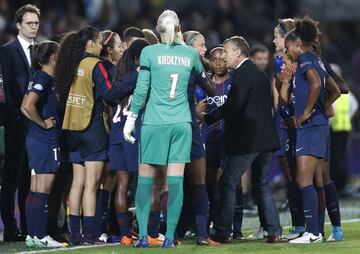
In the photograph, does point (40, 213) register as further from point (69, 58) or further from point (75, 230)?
point (69, 58)

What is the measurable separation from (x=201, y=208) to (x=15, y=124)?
2.41 m

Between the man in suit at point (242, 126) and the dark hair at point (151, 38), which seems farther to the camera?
the dark hair at point (151, 38)

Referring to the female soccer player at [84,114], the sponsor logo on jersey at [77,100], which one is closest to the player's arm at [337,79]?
the female soccer player at [84,114]

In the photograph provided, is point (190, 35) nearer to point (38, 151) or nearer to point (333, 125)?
point (38, 151)

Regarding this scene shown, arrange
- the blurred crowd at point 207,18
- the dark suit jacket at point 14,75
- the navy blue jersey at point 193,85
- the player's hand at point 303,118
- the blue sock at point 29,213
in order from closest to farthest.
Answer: the navy blue jersey at point 193,85 → the player's hand at point 303,118 → the blue sock at point 29,213 → the dark suit jacket at point 14,75 → the blurred crowd at point 207,18

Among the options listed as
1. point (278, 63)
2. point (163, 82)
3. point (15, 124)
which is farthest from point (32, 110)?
point (278, 63)

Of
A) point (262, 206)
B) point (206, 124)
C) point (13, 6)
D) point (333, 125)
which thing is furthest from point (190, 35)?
point (13, 6)

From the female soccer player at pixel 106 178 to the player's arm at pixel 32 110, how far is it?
0.62 meters

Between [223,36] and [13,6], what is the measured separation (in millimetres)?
4095

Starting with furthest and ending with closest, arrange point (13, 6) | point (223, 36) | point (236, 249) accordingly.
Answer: point (223, 36) < point (13, 6) < point (236, 249)

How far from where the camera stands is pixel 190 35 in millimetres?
12438

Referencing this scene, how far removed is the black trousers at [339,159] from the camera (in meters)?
18.2

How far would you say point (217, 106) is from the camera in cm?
1228

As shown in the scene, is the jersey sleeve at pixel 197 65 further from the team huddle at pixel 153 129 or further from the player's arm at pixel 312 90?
the player's arm at pixel 312 90
